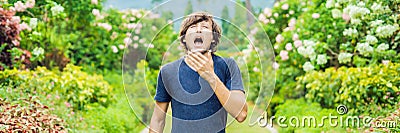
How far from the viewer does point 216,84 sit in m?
1.92

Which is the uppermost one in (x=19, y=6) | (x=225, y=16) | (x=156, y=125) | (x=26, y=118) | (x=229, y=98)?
(x=19, y=6)

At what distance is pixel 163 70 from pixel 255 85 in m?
4.38

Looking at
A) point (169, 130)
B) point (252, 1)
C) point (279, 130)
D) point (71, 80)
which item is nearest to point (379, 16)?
point (279, 130)

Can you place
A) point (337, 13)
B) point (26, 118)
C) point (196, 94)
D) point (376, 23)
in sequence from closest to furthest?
point (196, 94) → point (26, 118) → point (376, 23) → point (337, 13)

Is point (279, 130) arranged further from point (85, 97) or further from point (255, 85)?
point (85, 97)

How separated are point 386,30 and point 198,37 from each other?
3403mm

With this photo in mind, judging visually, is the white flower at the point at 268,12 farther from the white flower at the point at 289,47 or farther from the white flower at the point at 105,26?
the white flower at the point at 105,26

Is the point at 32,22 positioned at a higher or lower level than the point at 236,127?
higher

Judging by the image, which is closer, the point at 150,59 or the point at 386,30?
the point at 386,30

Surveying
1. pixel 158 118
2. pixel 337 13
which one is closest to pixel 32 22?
pixel 337 13

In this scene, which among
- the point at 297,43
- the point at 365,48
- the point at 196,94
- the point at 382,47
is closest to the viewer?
the point at 196,94

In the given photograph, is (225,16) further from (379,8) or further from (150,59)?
(150,59)

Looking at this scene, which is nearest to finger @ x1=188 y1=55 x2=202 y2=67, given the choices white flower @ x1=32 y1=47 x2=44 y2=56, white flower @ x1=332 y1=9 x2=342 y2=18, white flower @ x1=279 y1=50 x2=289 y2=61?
white flower @ x1=332 y1=9 x2=342 y2=18

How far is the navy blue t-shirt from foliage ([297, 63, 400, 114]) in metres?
2.68
